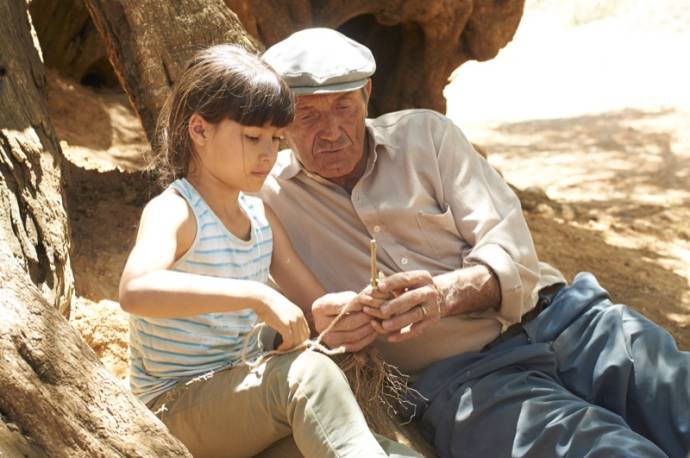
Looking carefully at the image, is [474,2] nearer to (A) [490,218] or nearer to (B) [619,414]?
(A) [490,218]

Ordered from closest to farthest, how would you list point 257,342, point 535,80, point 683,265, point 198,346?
point 198,346
point 257,342
point 683,265
point 535,80

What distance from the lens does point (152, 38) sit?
4.02 meters

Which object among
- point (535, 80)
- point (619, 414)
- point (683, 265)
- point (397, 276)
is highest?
point (397, 276)

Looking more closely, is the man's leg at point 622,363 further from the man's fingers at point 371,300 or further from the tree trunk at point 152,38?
the tree trunk at point 152,38

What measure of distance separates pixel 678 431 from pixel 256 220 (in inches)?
57.3

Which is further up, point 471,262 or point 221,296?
point 221,296

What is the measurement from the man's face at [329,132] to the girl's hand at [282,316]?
3.13 feet

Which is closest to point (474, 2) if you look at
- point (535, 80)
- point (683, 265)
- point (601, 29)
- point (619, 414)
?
point (683, 265)

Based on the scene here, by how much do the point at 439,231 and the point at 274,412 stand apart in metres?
1.07

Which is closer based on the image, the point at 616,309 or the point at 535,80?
the point at 616,309

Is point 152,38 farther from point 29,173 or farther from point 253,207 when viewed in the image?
point 253,207

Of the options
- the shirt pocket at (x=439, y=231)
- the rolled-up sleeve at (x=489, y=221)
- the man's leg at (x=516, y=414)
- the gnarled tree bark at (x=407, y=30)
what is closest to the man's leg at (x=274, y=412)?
the man's leg at (x=516, y=414)

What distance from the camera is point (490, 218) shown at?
3406 millimetres

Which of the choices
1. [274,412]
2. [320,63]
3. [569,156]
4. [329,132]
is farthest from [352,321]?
[569,156]
